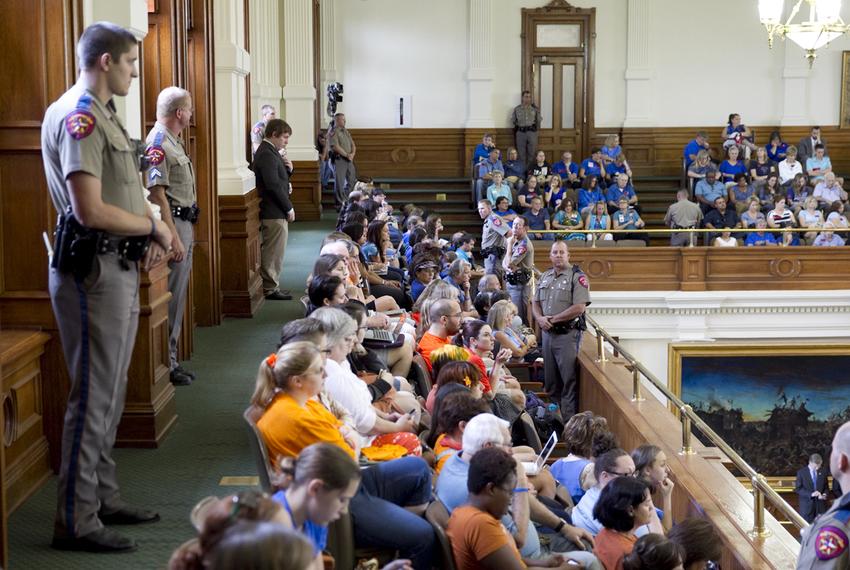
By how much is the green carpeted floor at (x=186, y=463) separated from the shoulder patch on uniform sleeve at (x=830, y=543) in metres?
2.03

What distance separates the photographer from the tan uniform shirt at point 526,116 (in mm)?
20672

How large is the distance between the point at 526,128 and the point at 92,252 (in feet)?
56.9

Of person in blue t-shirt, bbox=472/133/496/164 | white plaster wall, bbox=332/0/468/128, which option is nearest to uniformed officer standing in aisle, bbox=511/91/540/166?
person in blue t-shirt, bbox=472/133/496/164

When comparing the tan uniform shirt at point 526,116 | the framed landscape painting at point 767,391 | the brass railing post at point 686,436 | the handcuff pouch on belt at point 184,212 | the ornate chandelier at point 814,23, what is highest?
the ornate chandelier at point 814,23

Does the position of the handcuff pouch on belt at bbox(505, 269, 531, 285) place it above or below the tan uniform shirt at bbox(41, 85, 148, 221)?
below

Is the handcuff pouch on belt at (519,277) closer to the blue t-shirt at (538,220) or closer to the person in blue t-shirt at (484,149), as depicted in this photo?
the blue t-shirt at (538,220)

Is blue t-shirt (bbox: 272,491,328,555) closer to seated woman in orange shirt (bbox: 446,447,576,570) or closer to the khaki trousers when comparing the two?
seated woman in orange shirt (bbox: 446,447,576,570)

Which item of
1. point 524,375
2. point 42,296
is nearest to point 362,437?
point 42,296

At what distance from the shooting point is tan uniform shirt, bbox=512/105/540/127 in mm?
20672

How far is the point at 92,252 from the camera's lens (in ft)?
12.3

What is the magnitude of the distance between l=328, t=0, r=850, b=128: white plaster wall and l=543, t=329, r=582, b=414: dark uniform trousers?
37.7 feet

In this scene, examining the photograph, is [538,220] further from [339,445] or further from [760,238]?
[339,445]

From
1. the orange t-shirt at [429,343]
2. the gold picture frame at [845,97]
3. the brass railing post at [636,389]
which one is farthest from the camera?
the gold picture frame at [845,97]

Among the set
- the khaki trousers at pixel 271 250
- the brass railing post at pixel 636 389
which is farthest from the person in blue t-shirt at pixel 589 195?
the khaki trousers at pixel 271 250
